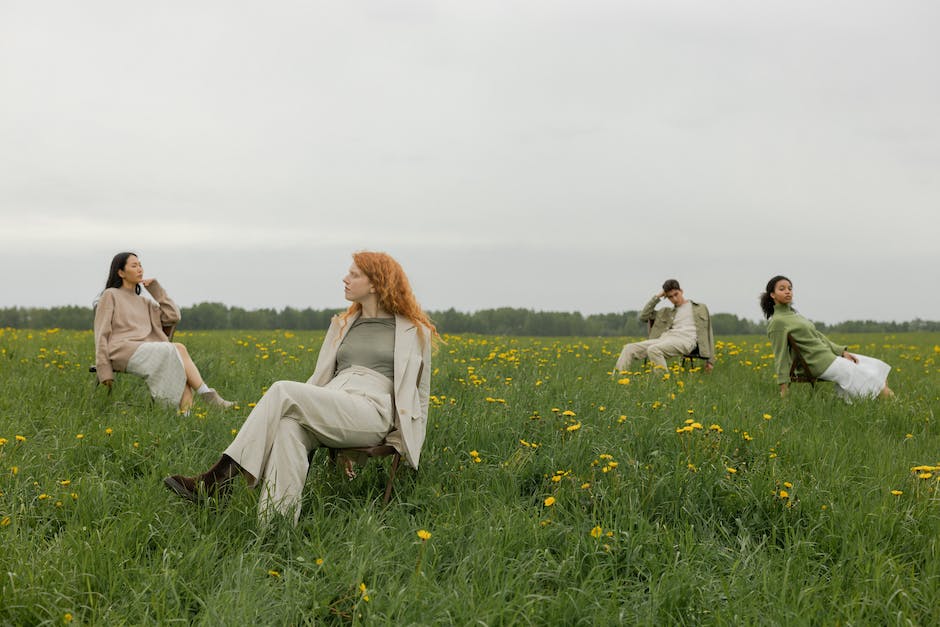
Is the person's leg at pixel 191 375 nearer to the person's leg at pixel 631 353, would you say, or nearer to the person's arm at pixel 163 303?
the person's arm at pixel 163 303

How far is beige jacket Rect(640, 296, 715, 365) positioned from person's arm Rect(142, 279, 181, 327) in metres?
6.56

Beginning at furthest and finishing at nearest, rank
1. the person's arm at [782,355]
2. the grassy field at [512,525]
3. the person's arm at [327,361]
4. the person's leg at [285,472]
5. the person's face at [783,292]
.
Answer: the person's face at [783,292]
the person's arm at [782,355]
the person's arm at [327,361]
the person's leg at [285,472]
the grassy field at [512,525]

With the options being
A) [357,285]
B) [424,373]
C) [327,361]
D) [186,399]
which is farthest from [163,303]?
[424,373]

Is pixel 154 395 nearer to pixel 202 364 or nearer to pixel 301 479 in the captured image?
pixel 202 364

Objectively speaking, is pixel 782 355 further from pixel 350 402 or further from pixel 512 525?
pixel 350 402

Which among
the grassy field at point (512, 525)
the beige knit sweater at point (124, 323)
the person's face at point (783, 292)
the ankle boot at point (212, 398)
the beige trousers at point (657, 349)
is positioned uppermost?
the person's face at point (783, 292)

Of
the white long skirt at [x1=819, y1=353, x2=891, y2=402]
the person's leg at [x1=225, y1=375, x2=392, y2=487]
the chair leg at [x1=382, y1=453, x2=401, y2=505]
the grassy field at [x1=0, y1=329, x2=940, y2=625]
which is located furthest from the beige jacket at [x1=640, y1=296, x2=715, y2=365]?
the person's leg at [x1=225, y1=375, x2=392, y2=487]

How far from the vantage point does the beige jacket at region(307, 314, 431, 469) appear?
14.2 feet

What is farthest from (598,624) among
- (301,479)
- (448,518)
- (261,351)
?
(261,351)

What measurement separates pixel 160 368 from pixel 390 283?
11.3 feet

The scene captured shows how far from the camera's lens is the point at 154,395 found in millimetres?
6789

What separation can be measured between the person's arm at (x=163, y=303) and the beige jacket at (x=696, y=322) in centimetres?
656

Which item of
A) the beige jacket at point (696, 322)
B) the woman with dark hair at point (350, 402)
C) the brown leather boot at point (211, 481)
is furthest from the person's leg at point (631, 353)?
the brown leather boot at point (211, 481)

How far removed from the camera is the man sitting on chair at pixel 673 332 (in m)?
9.66
